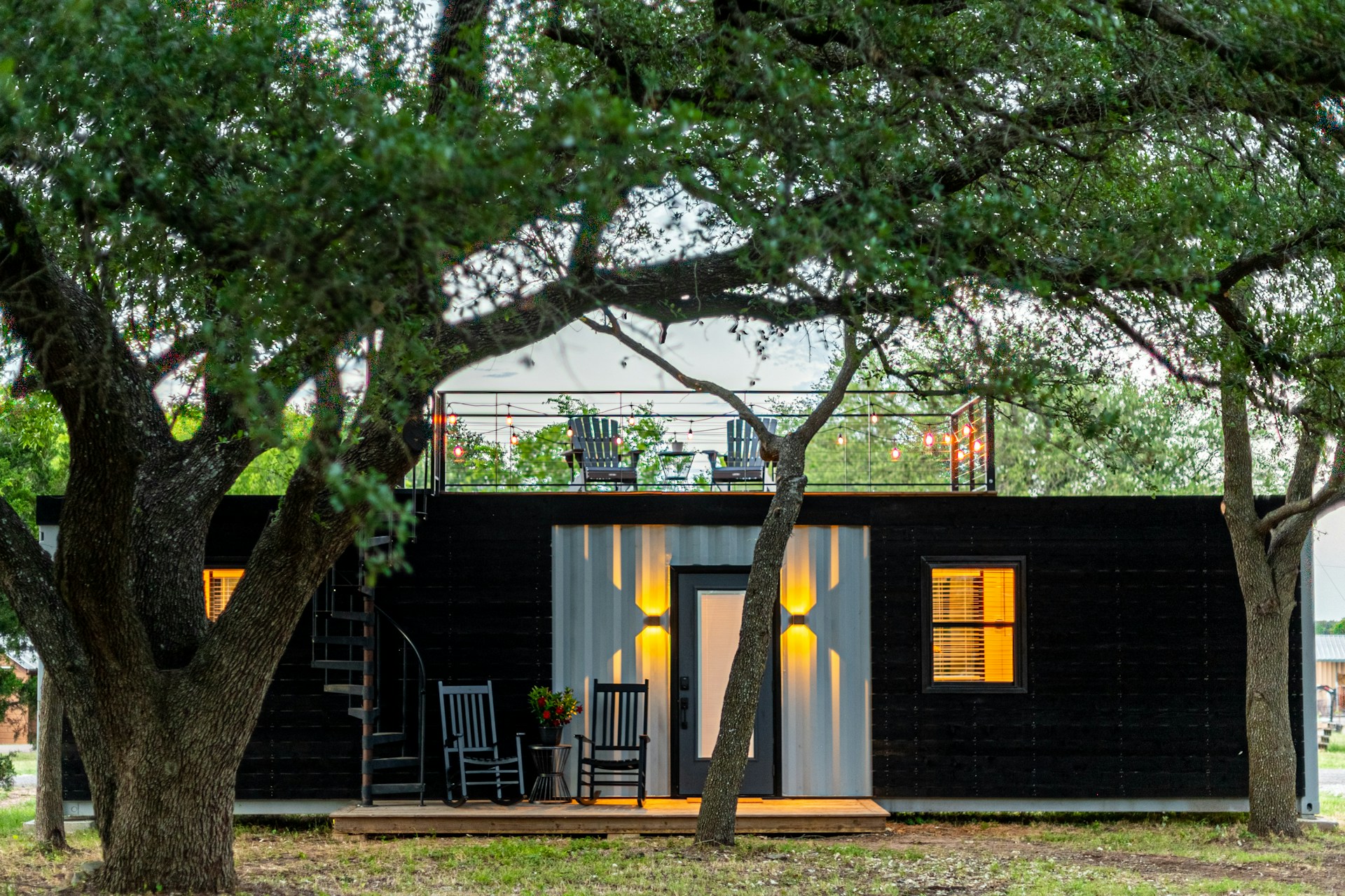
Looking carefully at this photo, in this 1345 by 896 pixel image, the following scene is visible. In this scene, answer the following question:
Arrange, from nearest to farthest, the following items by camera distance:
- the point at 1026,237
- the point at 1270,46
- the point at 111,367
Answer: the point at 1270,46
the point at 1026,237
the point at 111,367

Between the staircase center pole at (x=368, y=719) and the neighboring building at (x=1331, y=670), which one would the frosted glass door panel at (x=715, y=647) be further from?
the neighboring building at (x=1331, y=670)

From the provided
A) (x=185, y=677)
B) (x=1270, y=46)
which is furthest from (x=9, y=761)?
(x=1270, y=46)

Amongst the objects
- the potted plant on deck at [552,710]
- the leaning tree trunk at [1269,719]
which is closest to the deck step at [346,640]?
the potted plant on deck at [552,710]

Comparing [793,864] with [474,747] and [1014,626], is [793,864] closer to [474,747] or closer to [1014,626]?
[474,747]

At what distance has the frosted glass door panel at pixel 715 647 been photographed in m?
10.1

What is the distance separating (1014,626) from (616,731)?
126 inches

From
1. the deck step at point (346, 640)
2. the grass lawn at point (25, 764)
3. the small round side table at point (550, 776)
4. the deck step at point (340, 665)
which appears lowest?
the grass lawn at point (25, 764)

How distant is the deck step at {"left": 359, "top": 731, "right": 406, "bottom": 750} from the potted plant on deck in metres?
1.01

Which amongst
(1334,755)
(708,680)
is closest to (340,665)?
(708,680)

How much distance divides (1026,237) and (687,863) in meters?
4.38

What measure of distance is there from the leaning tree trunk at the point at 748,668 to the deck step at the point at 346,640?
2793mm

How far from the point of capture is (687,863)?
305 inches

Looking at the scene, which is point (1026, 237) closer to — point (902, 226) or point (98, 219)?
point (902, 226)

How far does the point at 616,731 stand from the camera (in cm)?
986
